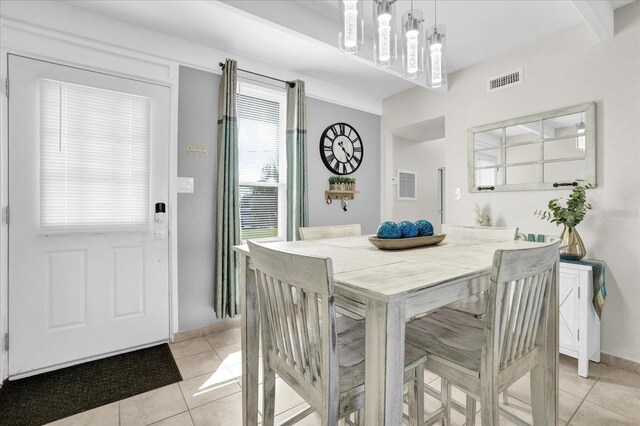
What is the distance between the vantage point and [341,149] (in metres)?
3.66

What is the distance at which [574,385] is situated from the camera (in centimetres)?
198

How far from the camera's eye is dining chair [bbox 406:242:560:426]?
1003 millimetres

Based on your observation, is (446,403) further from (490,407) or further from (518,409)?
(518,409)

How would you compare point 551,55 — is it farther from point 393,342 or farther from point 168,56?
point 168,56

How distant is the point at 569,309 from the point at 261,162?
2773 mm

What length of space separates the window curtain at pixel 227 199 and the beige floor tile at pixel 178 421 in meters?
1.05

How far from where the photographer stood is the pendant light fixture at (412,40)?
1536mm

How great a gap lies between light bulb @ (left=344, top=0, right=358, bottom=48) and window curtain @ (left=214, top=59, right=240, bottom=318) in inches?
62.6

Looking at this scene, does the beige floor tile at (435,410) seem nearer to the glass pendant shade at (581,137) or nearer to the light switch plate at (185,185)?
the glass pendant shade at (581,137)

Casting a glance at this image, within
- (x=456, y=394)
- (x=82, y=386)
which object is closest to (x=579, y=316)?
(x=456, y=394)

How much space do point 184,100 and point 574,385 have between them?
3.49m

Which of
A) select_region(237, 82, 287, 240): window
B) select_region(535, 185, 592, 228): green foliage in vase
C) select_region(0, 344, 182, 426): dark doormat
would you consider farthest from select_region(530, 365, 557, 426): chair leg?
select_region(237, 82, 287, 240): window


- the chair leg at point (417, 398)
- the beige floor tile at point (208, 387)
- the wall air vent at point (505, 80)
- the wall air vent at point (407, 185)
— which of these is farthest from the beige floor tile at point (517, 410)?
the wall air vent at point (407, 185)

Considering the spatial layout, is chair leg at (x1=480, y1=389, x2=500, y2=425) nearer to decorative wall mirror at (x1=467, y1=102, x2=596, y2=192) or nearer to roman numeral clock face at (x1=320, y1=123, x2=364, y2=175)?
decorative wall mirror at (x1=467, y1=102, x2=596, y2=192)
